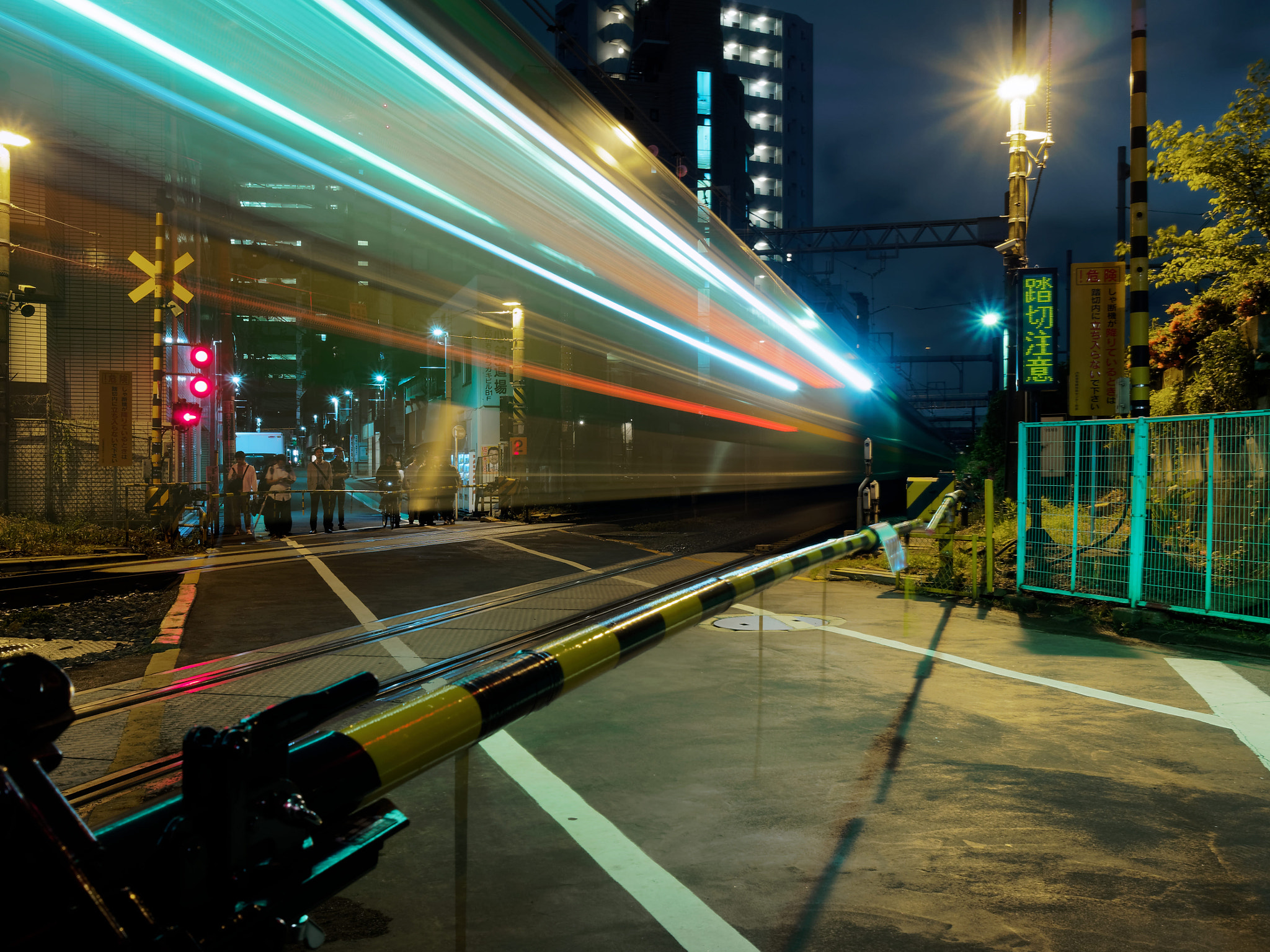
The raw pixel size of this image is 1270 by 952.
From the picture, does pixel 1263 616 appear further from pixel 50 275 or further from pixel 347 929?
pixel 50 275

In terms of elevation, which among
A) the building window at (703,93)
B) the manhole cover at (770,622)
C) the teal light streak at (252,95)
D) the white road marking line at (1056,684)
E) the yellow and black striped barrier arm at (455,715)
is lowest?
the manhole cover at (770,622)

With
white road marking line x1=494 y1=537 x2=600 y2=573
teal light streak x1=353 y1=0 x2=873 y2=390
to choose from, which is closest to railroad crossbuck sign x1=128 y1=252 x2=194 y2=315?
white road marking line x1=494 y1=537 x2=600 y2=573

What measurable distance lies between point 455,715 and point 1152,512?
27.4ft

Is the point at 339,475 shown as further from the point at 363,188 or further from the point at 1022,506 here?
the point at 1022,506

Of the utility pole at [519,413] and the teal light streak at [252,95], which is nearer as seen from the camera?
the teal light streak at [252,95]

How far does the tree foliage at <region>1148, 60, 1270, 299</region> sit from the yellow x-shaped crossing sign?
1510cm

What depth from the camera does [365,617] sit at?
857 cm

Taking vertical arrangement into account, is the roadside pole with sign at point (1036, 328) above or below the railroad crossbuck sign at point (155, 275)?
below

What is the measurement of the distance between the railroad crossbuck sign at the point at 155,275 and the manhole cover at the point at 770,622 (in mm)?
11215

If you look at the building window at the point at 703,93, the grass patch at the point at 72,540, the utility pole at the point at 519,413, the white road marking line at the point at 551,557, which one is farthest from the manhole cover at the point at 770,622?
the building window at the point at 703,93

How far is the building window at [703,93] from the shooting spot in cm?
7212

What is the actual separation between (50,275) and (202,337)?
38.2 ft

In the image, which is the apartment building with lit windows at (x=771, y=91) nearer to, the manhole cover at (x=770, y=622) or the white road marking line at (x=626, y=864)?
the manhole cover at (x=770, y=622)

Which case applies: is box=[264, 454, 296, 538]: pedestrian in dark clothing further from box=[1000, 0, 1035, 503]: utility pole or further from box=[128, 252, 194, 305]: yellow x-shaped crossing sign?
box=[1000, 0, 1035, 503]: utility pole
